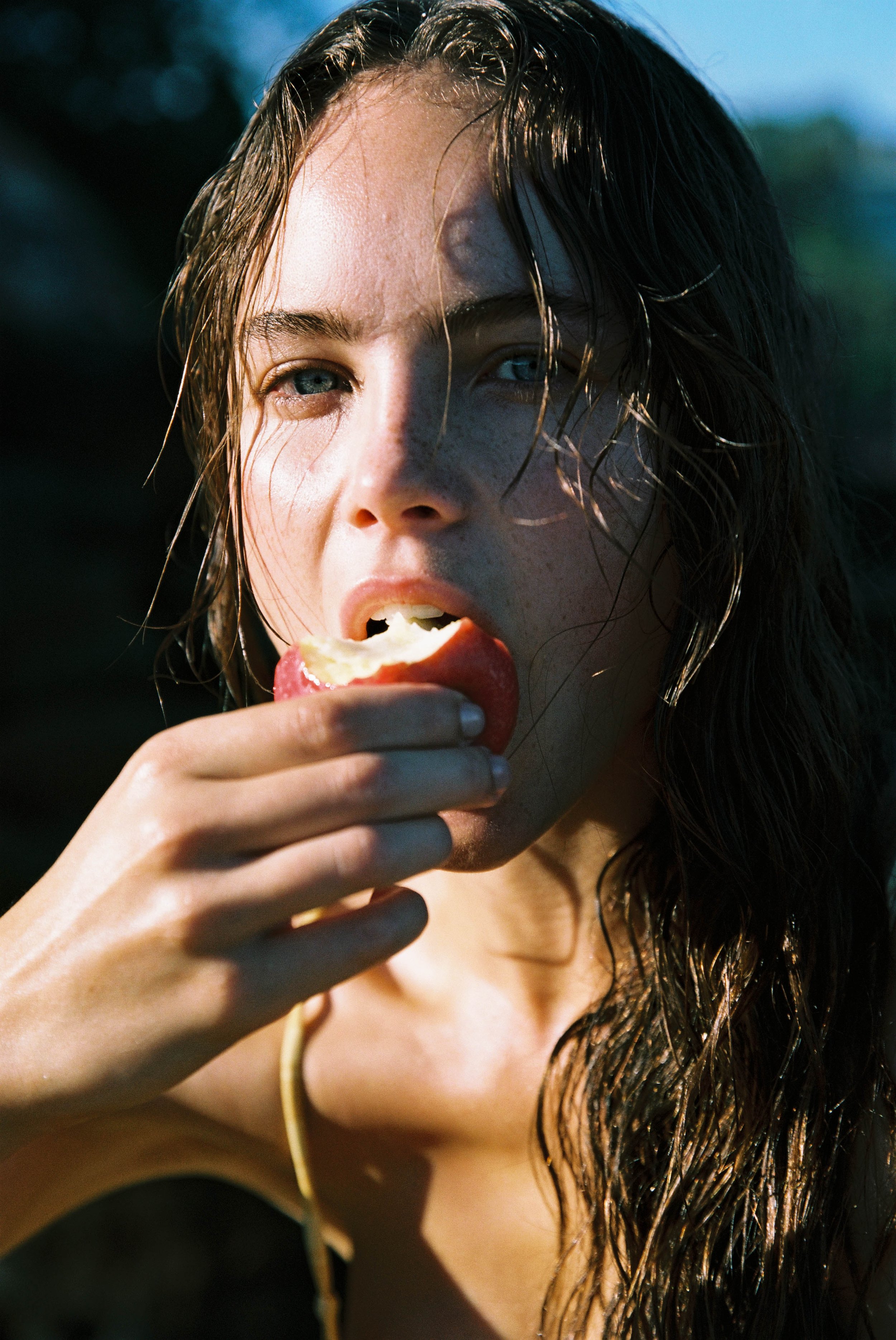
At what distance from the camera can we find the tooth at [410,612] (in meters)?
1.41

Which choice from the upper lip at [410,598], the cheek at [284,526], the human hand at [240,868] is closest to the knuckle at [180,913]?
the human hand at [240,868]

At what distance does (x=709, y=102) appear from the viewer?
1.73 m

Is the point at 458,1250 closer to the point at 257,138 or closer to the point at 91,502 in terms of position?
the point at 257,138

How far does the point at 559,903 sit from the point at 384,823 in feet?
2.81

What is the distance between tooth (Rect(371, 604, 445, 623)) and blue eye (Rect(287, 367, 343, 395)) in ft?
1.17

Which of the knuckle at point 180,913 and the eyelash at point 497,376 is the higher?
the eyelash at point 497,376

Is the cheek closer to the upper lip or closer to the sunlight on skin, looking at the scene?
the sunlight on skin

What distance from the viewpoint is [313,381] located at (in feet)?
5.23

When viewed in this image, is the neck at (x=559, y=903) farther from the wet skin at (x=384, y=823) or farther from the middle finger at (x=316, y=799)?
the middle finger at (x=316, y=799)

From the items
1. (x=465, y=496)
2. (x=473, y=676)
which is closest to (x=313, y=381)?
(x=465, y=496)

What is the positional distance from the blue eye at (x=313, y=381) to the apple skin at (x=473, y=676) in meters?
0.44

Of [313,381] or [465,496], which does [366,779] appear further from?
[313,381]

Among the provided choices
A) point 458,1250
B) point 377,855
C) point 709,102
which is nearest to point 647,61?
point 709,102

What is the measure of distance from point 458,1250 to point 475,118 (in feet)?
5.97
